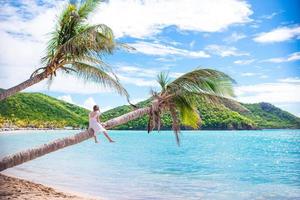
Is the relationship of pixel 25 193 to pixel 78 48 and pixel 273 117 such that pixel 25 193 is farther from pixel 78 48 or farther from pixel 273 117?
pixel 273 117

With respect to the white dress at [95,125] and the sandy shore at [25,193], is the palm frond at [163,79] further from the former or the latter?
the sandy shore at [25,193]

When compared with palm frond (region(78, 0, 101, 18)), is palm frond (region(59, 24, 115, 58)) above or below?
below

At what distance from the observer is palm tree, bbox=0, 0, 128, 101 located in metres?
3.85

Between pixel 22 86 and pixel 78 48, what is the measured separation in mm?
648

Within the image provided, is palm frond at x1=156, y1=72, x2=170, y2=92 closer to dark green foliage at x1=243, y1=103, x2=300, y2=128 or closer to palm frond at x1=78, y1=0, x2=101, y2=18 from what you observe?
palm frond at x1=78, y1=0, x2=101, y2=18

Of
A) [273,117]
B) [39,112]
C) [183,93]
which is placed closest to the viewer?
[183,93]

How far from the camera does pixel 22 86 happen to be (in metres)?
4.03

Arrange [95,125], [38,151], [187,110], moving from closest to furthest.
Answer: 1. [38,151]
2. [95,125]
3. [187,110]

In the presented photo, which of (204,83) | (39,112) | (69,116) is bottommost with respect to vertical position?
(204,83)

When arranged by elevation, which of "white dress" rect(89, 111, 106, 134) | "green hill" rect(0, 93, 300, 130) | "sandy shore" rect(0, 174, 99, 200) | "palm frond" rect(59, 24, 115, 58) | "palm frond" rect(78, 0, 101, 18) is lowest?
"sandy shore" rect(0, 174, 99, 200)

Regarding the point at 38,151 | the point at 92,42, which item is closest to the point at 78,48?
the point at 92,42

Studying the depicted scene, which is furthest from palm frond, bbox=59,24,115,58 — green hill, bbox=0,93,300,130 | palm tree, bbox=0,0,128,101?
green hill, bbox=0,93,300,130

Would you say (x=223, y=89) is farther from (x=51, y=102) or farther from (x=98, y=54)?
(x=51, y=102)

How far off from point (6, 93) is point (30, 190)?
237cm
